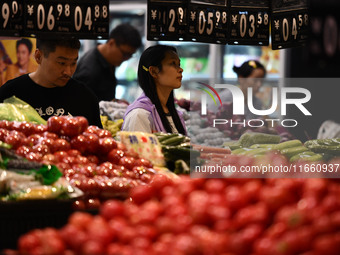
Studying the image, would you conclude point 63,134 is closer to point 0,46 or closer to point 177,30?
point 177,30

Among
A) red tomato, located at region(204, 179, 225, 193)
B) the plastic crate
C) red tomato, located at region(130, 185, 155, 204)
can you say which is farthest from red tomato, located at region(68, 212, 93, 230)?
the plastic crate

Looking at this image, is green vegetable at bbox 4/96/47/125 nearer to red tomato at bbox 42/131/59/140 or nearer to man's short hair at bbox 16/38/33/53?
red tomato at bbox 42/131/59/140

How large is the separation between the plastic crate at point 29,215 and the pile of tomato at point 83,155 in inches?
6.2

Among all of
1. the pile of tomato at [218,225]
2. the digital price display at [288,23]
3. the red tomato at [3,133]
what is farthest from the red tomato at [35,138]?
the digital price display at [288,23]

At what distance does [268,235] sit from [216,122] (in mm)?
1759

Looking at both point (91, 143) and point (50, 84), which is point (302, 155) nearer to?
point (91, 143)

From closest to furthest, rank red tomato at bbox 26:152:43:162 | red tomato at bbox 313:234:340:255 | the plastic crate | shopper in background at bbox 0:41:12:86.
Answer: red tomato at bbox 313:234:340:255 → the plastic crate → red tomato at bbox 26:152:43:162 → shopper in background at bbox 0:41:12:86

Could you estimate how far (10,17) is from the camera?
452 centimetres

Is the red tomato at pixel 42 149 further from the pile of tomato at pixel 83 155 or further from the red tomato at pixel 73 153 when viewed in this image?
the red tomato at pixel 73 153

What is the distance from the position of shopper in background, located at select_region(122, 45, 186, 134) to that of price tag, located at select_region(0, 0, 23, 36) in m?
1.07

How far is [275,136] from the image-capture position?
179 inches

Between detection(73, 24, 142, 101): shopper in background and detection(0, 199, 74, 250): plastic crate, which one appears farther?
detection(73, 24, 142, 101): shopper in background

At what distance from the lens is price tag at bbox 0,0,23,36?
14.8 ft

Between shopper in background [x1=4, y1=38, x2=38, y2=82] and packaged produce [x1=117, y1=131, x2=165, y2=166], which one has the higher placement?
shopper in background [x1=4, y1=38, x2=38, y2=82]
